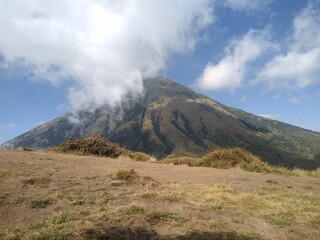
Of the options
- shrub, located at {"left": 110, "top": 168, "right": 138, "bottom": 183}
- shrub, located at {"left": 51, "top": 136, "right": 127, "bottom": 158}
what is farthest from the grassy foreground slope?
shrub, located at {"left": 51, "top": 136, "right": 127, "bottom": 158}

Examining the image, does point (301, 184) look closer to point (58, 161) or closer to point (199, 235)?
point (199, 235)

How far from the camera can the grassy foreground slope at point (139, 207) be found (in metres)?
7.68

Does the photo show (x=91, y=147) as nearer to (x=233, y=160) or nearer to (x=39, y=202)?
(x=233, y=160)

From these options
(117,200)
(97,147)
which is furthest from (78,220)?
(97,147)

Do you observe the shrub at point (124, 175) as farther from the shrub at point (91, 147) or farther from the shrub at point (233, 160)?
the shrub at point (91, 147)

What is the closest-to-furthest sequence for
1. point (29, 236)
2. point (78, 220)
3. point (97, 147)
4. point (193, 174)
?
point (29, 236), point (78, 220), point (193, 174), point (97, 147)

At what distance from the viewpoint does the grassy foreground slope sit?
302 inches

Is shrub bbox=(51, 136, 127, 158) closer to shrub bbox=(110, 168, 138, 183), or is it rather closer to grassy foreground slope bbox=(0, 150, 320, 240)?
grassy foreground slope bbox=(0, 150, 320, 240)

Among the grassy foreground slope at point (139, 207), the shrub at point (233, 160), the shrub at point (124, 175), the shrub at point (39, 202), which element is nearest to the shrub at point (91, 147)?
the shrub at point (233, 160)

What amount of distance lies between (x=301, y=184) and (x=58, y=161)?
10547 millimetres

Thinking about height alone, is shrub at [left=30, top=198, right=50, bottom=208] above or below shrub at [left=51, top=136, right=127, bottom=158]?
below

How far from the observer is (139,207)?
29.0 feet

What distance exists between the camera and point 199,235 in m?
7.71

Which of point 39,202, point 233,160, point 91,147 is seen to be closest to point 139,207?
point 39,202
